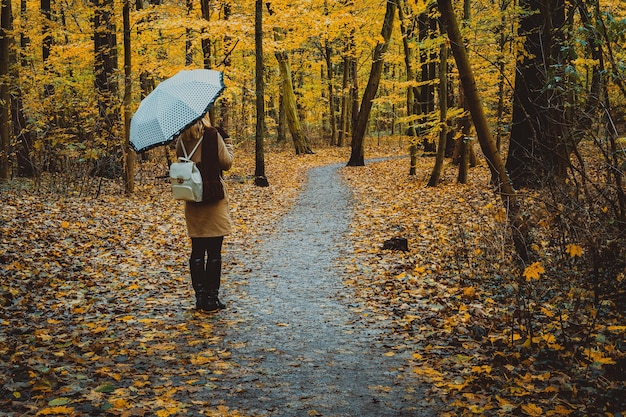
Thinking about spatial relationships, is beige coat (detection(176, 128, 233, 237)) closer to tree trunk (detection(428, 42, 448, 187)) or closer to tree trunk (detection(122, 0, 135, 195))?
tree trunk (detection(122, 0, 135, 195))

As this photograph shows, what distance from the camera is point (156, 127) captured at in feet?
17.5

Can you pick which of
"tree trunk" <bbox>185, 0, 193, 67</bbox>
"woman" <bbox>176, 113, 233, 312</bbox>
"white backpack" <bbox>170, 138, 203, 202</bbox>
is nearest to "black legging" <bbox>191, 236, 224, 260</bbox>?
"woman" <bbox>176, 113, 233, 312</bbox>

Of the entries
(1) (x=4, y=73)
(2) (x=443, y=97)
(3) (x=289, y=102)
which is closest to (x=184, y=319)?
(2) (x=443, y=97)

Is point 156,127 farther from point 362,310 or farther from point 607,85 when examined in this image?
point 607,85

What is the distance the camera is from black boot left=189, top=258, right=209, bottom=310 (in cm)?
607

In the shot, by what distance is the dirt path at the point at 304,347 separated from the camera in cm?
382

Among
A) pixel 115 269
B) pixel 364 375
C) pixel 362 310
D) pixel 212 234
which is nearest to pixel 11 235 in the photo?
pixel 115 269

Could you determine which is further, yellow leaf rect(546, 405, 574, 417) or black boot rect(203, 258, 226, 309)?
black boot rect(203, 258, 226, 309)

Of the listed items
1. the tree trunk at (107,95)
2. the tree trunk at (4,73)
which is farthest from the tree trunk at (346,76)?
the tree trunk at (4,73)

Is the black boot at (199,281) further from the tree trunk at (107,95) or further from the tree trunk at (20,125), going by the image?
the tree trunk at (20,125)

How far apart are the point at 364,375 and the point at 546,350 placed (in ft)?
4.98

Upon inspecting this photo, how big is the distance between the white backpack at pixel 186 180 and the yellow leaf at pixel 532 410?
3.71 metres

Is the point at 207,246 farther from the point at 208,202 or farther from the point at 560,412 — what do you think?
the point at 560,412

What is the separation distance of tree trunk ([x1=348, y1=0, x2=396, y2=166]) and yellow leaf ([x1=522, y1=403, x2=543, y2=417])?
15.8 metres
